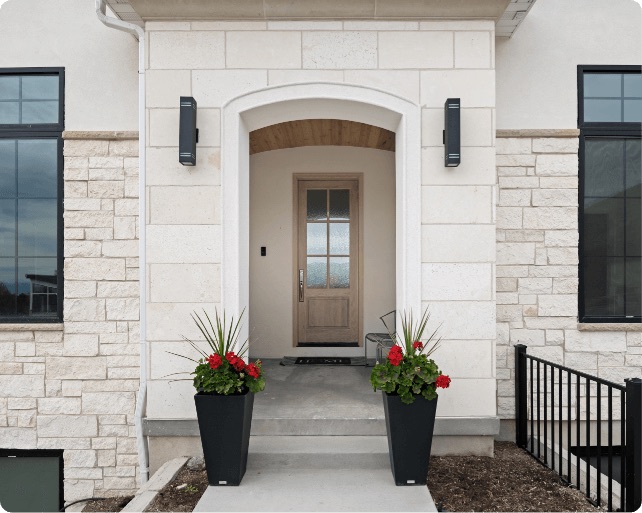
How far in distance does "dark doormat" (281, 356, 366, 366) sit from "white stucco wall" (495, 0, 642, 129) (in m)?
2.69

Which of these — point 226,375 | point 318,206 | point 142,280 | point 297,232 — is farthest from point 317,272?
point 226,375

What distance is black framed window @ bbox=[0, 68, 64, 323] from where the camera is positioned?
12.7ft

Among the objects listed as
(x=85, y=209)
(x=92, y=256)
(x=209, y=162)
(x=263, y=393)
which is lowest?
(x=263, y=393)

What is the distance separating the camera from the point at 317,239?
5.40 m

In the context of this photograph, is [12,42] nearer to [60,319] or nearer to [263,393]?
[60,319]

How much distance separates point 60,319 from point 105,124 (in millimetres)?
1636

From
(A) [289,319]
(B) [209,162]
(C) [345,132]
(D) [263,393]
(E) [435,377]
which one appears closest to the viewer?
(E) [435,377]

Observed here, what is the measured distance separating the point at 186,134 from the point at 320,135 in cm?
209

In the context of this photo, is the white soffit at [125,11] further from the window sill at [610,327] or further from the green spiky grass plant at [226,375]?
the window sill at [610,327]

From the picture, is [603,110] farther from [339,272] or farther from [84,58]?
[84,58]

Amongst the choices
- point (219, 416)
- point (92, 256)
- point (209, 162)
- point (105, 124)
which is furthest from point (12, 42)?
point (219, 416)

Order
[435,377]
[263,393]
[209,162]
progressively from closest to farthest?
1. [435,377]
2. [209,162]
3. [263,393]

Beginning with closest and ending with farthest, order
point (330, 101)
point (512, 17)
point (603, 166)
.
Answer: point (330, 101), point (512, 17), point (603, 166)

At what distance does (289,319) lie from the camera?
17.5ft
